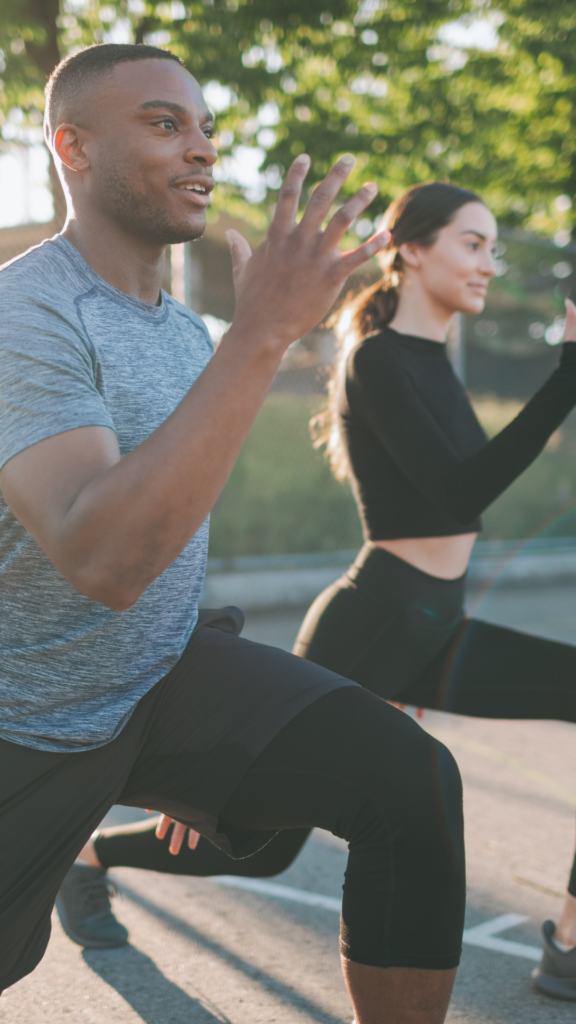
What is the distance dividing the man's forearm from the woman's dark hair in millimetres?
1577

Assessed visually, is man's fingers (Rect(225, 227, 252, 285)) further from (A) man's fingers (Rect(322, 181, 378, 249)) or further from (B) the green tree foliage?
(B) the green tree foliage

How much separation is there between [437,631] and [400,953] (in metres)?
1.17

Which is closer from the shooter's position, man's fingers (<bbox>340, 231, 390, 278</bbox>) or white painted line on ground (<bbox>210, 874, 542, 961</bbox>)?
man's fingers (<bbox>340, 231, 390, 278</bbox>)

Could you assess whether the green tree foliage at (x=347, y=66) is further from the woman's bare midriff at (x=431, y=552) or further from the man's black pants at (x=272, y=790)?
the man's black pants at (x=272, y=790)

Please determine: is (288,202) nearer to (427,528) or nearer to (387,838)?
(387,838)

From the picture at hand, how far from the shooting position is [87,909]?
8.89ft

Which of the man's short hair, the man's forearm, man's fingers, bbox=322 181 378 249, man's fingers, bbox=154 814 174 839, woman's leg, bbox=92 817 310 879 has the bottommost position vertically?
woman's leg, bbox=92 817 310 879

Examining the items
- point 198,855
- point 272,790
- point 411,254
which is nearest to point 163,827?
point 198,855

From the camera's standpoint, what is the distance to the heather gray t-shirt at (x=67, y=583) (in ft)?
4.91

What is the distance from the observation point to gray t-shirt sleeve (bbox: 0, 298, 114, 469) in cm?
137

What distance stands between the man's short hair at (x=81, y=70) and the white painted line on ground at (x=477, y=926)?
6.10 feet

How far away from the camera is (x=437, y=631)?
106 inches

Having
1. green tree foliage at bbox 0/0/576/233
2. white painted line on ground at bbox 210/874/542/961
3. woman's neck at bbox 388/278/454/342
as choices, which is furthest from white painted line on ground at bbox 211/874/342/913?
green tree foliage at bbox 0/0/576/233

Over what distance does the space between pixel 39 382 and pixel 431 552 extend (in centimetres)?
156
